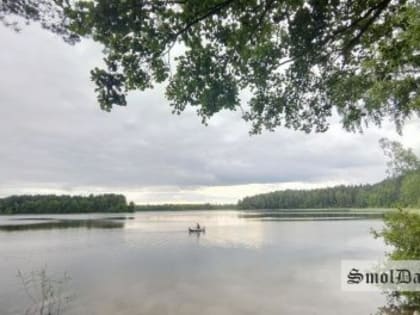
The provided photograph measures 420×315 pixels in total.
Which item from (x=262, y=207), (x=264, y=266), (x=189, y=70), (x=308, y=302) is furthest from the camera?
(x=262, y=207)

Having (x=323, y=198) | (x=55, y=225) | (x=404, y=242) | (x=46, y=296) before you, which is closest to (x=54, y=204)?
(x=55, y=225)

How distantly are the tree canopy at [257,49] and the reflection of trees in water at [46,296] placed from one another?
19.8 ft

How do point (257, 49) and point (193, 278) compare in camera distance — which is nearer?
point (257, 49)

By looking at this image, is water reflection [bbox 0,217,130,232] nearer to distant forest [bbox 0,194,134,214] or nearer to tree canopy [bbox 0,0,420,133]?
tree canopy [bbox 0,0,420,133]

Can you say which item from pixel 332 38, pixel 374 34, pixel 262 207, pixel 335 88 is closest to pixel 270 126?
pixel 335 88

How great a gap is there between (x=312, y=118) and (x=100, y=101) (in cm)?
395

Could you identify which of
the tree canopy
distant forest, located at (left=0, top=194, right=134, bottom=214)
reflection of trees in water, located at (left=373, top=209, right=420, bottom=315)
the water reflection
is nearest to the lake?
reflection of trees in water, located at (left=373, top=209, right=420, bottom=315)

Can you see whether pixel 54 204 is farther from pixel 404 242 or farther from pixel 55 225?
pixel 404 242

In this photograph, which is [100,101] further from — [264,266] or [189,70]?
[264,266]

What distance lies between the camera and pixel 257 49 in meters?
4.93

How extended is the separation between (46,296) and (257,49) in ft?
32.2

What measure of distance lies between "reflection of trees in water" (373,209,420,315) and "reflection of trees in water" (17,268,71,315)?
803 centimetres

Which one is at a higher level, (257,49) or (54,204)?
(257,49)

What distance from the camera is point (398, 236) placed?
22.2ft
